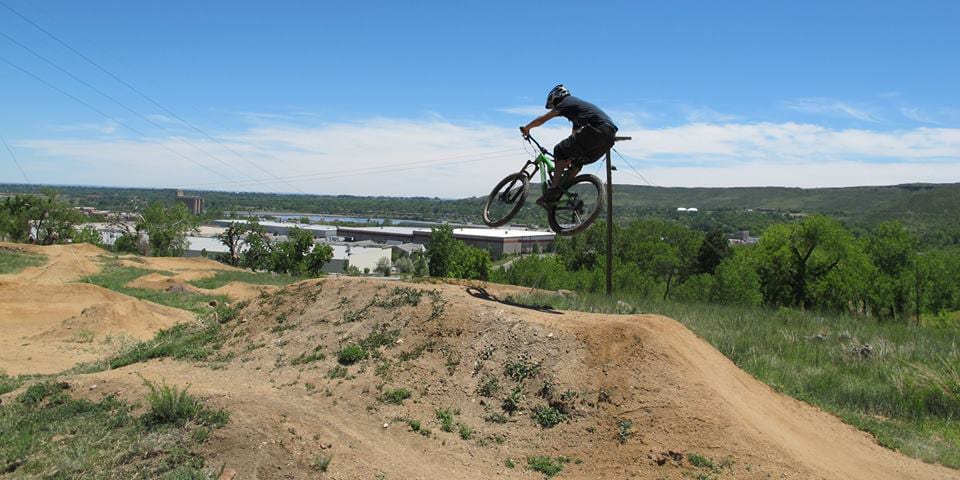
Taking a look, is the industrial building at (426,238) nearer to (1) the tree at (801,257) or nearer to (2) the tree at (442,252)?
(2) the tree at (442,252)

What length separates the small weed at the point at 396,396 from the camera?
28.7 ft

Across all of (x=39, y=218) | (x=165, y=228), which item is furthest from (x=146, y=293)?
(x=39, y=218)

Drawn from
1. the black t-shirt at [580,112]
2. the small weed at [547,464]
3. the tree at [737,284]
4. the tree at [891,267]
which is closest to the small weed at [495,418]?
the small weed at [547,464]

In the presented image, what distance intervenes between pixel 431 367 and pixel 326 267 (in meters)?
55.0

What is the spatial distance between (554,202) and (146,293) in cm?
2379

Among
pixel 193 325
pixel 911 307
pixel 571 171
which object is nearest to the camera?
pixel 571 171

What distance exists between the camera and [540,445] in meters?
7.95

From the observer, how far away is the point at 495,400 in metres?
8.80

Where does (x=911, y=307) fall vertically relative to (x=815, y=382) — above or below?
below

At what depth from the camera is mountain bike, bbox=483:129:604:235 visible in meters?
10.9

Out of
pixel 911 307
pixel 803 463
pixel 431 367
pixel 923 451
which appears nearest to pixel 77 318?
pixel 431 367

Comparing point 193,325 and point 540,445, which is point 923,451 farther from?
point 193,325

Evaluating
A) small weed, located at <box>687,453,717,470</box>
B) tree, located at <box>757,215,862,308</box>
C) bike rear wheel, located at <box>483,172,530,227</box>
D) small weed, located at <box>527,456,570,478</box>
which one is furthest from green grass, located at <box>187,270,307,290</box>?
tree, located at <box>757,215,862,308</box>

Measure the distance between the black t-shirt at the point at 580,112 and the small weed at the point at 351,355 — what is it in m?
5.24
